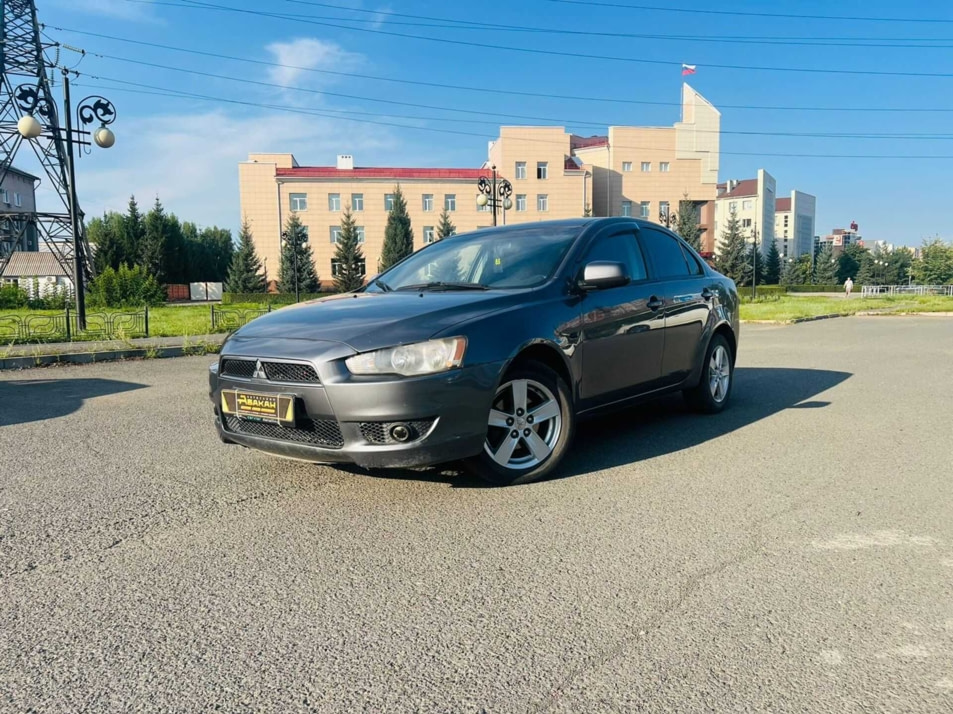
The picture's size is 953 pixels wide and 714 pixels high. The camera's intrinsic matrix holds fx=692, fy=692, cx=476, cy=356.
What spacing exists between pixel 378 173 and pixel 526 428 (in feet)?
199

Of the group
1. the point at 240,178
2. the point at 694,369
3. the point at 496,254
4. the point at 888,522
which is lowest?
the point at 888,522

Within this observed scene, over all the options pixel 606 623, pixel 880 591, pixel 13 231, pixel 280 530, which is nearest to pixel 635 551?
pixel 606 623

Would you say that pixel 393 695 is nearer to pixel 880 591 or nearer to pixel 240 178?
pixel 880 591

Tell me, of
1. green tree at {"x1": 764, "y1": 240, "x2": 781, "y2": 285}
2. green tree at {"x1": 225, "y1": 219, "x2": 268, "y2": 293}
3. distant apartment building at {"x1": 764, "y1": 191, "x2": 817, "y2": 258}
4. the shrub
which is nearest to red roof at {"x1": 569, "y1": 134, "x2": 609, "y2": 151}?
green tree at {"x1": 764, "y1": 240, "x2": 781, "y2": 285}

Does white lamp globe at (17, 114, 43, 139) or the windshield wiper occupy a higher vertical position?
white lamp globe at (17, 114, 43, 139)

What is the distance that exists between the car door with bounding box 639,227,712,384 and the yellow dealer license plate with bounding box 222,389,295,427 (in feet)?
9.76

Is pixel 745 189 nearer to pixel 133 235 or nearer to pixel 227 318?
pixel 133 235

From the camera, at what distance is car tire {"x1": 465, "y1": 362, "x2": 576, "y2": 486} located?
3.98m

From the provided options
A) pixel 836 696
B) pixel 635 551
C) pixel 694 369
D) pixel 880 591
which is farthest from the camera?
pixel 694 369

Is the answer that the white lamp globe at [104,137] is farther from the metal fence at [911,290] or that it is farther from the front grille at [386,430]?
the metal fence at [911,290]

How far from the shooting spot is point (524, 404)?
409 centimetres

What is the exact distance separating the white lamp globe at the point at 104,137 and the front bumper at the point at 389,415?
15.6 metres

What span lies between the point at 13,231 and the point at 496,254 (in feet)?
186

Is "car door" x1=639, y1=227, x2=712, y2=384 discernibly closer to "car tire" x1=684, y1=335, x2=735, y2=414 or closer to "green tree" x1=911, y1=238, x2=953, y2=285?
"car tire" x1=684, y1=335, x2=735, y2=414
